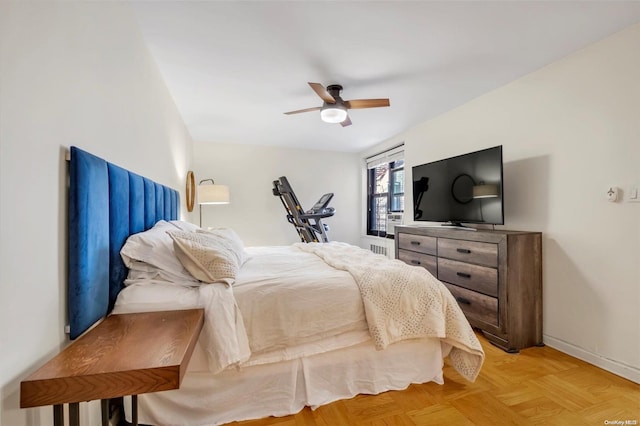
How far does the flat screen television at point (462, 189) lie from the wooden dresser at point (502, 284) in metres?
0.26

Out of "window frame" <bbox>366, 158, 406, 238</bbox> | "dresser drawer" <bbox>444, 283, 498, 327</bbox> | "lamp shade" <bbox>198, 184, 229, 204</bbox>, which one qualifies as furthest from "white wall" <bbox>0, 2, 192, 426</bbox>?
"window frame" <bbox>366, 158, 406, 238</bbox>

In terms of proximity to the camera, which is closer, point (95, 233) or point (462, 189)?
point (95, 233)

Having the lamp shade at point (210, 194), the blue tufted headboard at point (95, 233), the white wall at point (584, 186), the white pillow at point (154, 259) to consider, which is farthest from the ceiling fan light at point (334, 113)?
the lamp shade at point (210, 194)

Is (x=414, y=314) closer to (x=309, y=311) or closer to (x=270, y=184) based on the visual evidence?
(x=309, y=311)

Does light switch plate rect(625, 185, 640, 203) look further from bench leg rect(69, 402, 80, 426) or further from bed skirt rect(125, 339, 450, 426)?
bench leg rect(69, 402, 80, 426)

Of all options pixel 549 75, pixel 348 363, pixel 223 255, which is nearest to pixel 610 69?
pixel 549 75

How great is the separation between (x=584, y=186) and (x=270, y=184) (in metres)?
4.08

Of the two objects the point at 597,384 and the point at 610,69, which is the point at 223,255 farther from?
the point at 610,69

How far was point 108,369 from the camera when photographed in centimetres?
79

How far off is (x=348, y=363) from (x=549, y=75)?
2.71m

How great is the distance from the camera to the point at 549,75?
2283 millimetres

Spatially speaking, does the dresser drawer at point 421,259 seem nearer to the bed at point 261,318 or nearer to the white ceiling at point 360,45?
the bed at point 261,318

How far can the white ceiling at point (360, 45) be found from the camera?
1665 mm

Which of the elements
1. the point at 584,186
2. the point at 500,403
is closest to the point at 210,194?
the point at 500,403
